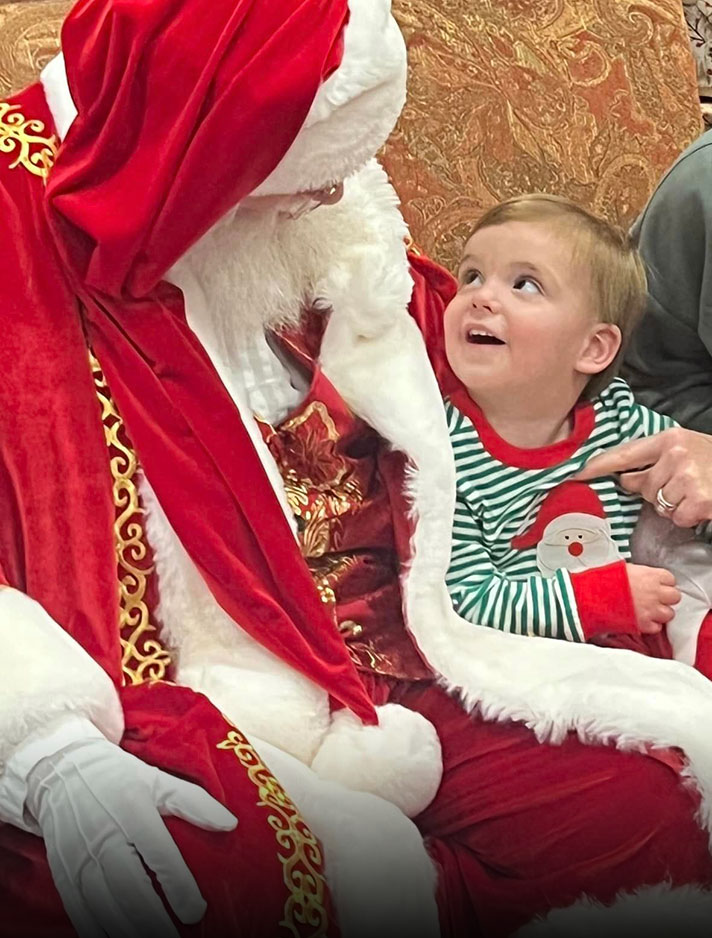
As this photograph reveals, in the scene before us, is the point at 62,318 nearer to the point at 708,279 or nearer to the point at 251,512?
the point at 251,512

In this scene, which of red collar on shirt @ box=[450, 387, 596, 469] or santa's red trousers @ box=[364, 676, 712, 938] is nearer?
santa's red trousers @ box=[364, 676, 712, 938]

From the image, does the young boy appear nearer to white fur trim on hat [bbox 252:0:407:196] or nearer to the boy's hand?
the boy's hand

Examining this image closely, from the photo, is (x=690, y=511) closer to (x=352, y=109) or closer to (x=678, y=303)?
(x=678, y=303)

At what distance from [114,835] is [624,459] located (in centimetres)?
54

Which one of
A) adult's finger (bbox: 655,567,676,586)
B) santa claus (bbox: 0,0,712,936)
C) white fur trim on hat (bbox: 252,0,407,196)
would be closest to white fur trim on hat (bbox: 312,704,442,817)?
santa claus (bbox: 0,0,712,936)

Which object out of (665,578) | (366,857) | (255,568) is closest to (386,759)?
(366,857)

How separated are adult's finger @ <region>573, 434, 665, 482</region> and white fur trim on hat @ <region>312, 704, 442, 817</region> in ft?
0.92

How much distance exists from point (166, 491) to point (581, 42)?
0.84 m

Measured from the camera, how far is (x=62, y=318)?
39.1 inches

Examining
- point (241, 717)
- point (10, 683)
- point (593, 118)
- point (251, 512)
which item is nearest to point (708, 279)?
point (593, 118)

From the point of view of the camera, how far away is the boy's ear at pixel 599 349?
1.08 metres

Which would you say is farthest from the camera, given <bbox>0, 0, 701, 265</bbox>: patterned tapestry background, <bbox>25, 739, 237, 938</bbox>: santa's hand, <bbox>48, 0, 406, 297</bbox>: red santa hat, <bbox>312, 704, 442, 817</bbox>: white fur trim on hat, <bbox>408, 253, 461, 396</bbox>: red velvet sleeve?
<bbox>0, 0, 701, 265</bbox>: patterned tapestry background

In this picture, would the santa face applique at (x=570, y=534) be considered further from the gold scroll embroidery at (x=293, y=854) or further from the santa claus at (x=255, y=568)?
the gold scroll embroidery at (x=293, y=854)

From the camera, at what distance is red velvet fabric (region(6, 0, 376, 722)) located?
3.10 ft
